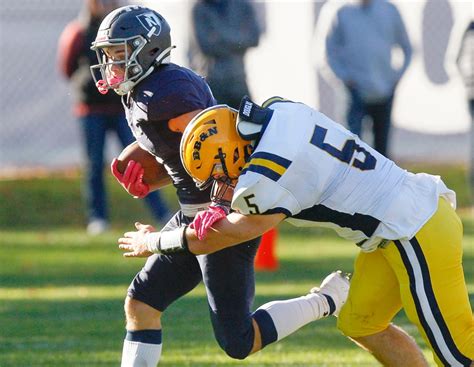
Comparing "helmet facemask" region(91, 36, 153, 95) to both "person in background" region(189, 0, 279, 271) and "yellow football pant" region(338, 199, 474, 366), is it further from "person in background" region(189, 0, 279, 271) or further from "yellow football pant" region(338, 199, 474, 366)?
"person in background" region(189, 0, 279, 271)

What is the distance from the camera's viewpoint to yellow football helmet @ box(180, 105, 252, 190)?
188 inches

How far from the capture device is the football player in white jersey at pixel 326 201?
15.6ft

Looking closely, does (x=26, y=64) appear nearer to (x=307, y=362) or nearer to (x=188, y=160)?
(x=307, y=362)

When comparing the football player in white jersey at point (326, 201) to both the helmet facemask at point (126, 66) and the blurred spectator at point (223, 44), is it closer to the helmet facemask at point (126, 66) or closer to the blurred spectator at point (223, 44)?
the helmet facemask at point (126, 66)

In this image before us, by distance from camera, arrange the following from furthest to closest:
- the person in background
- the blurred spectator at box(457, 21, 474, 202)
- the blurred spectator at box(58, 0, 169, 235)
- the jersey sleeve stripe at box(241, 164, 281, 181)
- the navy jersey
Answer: the blurred spectator at box(457, 21, 474, 202), the blurred spectator at box(58, 0, 169, 235), the person in background, the navy jersey, the jersey sleeve stripe at box(241, 164, 281, 181)

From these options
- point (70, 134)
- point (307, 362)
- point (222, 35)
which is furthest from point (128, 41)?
point (70, 134)

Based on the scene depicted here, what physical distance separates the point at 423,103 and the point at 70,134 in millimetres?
3805

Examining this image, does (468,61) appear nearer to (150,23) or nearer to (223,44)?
(223,44)

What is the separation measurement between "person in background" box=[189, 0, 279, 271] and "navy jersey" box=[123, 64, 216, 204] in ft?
16.8

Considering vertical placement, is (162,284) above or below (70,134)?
above

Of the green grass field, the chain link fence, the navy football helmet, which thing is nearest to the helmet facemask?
the navy football helmet

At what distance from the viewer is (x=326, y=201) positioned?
486 centimetres

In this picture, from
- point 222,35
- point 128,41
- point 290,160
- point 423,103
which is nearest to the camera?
point 290,160

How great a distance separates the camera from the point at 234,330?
547cm
